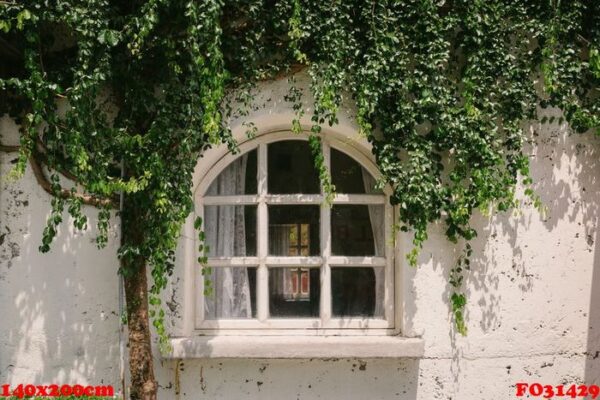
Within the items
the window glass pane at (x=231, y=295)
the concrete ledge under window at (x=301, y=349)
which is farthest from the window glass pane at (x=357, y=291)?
the window glass pane at (x=231, y=295)

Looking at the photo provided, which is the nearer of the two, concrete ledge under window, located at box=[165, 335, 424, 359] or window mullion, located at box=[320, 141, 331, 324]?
concrete ledge under window, located at box=[165, 335, 424, 359]

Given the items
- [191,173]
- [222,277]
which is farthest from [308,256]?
[191,173]

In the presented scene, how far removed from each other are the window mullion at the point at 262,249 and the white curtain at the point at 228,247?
88 millimetres

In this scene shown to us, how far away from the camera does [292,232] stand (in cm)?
435

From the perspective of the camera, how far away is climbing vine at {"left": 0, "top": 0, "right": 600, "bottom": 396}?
12.3 ft

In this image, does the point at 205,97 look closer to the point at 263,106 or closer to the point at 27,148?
the point at 263,106

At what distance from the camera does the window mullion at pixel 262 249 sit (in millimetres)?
4289

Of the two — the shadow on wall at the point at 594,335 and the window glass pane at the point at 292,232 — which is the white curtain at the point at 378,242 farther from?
the shadow on wall at the point at 594,335

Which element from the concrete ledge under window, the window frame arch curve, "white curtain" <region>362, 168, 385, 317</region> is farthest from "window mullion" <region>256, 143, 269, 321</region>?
"white curtain" <region>362, 168, 385, 317</region>

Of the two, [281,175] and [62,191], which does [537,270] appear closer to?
[281,175]

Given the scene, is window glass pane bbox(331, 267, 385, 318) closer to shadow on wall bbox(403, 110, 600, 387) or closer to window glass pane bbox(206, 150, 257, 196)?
shadow on wall bbox(403, 110, 600, 387)

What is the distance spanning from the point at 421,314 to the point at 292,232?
102 cm

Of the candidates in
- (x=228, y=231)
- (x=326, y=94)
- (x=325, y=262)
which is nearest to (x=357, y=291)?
(x=325, y=262)

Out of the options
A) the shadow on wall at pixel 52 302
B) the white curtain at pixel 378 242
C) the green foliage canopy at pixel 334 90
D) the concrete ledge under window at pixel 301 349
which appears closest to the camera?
the green foliage canopy at pixel 334 90
